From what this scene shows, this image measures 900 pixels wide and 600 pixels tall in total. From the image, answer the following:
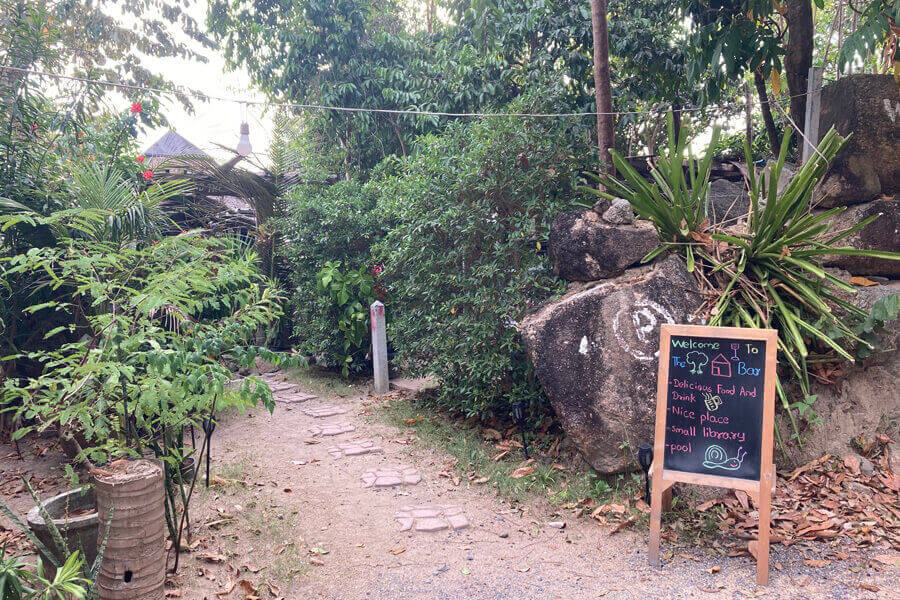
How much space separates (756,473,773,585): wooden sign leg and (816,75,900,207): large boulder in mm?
2647

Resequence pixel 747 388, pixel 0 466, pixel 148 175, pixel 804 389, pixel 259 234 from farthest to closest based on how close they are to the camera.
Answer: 1. pixel 259 234
2. pixel 148 175
3. pixel 0 466
4. pixel 804 389
5. pixel 747 388

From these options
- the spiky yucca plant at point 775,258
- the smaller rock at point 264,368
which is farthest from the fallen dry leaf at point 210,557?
the smaller rock at point 264,368


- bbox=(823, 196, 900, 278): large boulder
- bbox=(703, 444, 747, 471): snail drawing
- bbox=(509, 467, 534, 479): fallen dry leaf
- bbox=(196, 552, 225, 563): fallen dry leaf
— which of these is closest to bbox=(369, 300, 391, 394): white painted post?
bbox=(509, 467, 534, 479): fallen dry leaf

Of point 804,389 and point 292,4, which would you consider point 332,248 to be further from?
point 804,389

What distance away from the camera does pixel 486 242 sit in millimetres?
5211

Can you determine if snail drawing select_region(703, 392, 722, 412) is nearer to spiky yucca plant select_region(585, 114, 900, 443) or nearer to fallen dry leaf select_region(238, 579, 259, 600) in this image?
spiky yucca plant select_region(585, 114, 900, 443)

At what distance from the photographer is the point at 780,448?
149 inches

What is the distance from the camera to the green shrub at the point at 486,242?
4891mm

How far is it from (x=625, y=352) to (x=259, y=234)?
22.3 feet

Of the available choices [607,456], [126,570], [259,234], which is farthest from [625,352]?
[259,234]

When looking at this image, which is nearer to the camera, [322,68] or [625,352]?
[625,352]

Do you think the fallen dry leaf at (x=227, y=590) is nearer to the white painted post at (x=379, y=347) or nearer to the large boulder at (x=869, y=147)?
the white painted post at (x=379, y=347)

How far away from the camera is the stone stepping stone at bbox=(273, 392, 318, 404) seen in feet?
22.4

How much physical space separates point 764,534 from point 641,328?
4.79 feet
